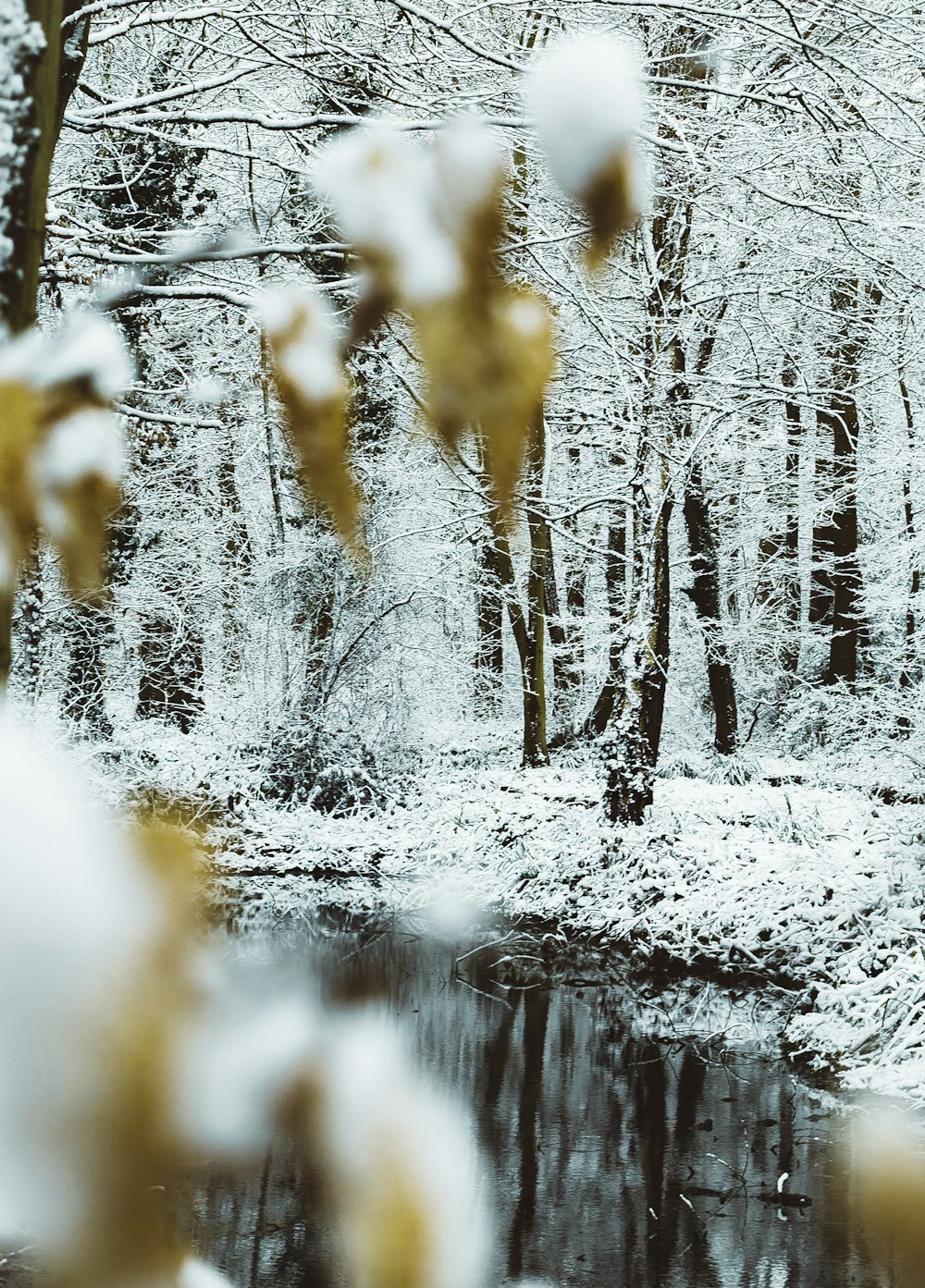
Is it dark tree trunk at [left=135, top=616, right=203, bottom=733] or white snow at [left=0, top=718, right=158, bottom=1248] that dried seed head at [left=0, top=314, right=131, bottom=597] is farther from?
dark tree trunk at [left=135, top=616, right=203, bottom=733]

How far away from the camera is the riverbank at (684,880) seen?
6992 mm

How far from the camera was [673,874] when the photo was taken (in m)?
9.13

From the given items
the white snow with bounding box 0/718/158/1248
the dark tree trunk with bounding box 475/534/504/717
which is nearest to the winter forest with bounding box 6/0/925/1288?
the white snow with bounding box 0/718/158/1248

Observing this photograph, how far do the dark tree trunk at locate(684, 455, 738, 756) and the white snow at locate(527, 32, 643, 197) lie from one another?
15.0m

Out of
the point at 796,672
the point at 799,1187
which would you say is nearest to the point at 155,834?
the point at 799,1187

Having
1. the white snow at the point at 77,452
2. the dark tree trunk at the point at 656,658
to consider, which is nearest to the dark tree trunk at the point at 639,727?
the dark tree trunk at the point at 656,658

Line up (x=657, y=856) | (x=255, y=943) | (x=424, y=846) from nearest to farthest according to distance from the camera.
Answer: (x=255, y=943)
(x=657, y=856)
(x=424, y=846)

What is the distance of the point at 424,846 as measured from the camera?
11.4 m

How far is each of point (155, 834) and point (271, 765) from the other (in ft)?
42.2

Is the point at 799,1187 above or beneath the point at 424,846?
beneath

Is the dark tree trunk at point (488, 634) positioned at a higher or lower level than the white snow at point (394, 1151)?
higher

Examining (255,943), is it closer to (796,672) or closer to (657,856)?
(657,856)

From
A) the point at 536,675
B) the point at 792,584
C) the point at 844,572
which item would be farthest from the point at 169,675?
the point at 792,584

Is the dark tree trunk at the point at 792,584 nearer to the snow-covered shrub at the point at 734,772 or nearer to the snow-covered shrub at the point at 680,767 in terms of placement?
the snow-covered shrub at the point at 680,767
